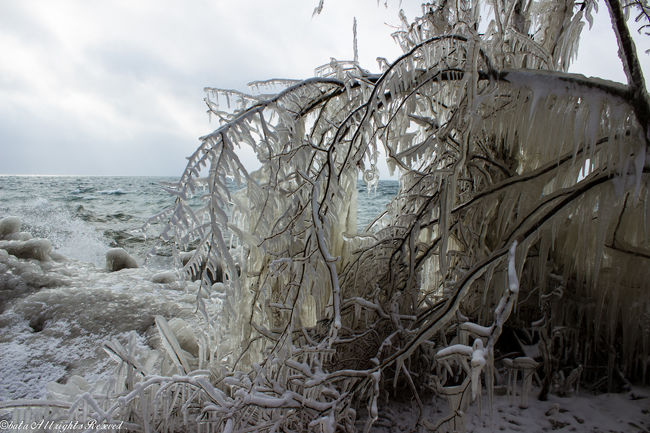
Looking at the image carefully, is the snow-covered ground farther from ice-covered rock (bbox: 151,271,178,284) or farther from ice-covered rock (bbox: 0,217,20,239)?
ice-covered rock (bbox: 0,217,20,239)

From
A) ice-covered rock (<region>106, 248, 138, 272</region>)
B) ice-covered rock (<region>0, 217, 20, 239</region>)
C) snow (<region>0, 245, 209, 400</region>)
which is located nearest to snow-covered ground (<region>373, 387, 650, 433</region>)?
snow (<region>0, 245, 209, 400</region>)

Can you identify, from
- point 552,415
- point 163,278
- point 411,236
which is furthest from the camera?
point 163,278

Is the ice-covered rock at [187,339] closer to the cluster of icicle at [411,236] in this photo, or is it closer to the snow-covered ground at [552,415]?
the cluster of icicle at [411,236]

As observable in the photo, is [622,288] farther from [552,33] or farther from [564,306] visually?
[552,33]

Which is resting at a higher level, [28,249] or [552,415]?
[28,249]

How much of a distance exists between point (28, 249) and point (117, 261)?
3.37 ft

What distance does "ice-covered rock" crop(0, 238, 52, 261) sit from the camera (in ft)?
15.2

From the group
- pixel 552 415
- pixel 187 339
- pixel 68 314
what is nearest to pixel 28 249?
pixel 68 314

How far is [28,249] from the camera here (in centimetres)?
466

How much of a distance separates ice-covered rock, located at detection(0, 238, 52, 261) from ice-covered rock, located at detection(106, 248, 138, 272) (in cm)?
69

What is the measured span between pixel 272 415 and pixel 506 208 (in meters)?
1.53

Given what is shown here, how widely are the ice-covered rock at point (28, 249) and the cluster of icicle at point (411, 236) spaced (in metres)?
3.72

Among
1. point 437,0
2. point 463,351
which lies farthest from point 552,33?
point 463,351

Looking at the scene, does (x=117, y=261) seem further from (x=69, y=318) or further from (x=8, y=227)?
(x=8, y=227)
